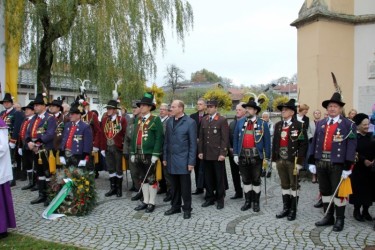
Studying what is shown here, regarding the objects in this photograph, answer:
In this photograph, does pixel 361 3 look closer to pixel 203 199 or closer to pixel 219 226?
pixel 203 199

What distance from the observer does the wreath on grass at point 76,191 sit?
6695mm

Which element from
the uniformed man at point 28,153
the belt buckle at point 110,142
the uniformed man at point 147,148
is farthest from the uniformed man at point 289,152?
the uniformed man at point 28,153

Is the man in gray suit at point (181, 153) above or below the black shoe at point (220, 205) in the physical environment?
above

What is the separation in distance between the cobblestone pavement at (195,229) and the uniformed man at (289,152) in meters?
0.34

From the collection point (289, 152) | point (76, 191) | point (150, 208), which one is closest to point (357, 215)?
point (289, 152)

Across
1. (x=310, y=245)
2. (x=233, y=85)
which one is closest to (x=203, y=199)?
(x=310, y=245)

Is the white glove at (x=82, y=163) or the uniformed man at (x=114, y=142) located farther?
the uniformed man at (x=114, y=142)

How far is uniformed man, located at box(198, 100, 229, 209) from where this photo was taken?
7301 millimetres

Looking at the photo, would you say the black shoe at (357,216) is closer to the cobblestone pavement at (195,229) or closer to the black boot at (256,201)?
the cobblestone pavement at (195,229)

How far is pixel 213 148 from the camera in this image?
732 centimetres

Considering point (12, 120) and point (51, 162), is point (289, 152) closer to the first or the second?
point (51, 162)

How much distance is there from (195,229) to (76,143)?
3.03 meters

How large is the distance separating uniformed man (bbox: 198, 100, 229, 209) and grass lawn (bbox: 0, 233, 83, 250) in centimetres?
317

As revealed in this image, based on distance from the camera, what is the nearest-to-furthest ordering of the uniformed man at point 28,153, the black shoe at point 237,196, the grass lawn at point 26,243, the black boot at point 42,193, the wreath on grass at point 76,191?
the grass lawn at point 26,243 < the wreath on grass at point 76,191 < the black boot at point 42,193 < the black shoe at point 237,196 < the uniformed man at point 28,153
